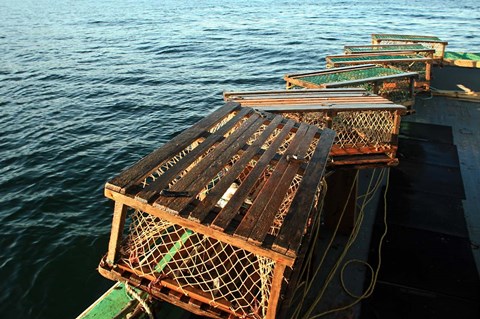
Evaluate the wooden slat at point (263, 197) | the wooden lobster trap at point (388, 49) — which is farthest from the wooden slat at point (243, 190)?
the wooden lobster trap at point (388, 49)

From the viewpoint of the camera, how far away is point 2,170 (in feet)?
44.1

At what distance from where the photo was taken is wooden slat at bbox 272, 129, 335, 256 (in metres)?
3.35

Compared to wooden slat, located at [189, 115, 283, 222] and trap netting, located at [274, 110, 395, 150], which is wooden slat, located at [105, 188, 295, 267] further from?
trap netting, located at [274, 110, 395, 150]

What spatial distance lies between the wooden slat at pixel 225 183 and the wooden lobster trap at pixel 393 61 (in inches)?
290

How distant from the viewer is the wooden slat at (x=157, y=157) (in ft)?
12.9

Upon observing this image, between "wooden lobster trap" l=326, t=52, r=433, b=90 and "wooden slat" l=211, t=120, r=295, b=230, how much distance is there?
730cm

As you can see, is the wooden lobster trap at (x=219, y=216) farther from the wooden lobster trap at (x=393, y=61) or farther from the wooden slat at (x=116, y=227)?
the wooden lobster trap at (x=393, y=61)

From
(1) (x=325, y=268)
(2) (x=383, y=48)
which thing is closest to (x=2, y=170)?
(1) (x=325, y=268)

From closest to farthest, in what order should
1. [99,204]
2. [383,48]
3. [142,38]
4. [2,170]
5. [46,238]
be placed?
[46,238], [99,204], [2,170], [383,48], [142,38]

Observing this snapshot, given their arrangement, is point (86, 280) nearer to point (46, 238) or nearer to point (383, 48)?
point (46, 238)

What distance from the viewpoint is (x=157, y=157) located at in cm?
456

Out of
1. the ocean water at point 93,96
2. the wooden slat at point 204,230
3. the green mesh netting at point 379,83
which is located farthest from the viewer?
the green mesh netting at point 379,83

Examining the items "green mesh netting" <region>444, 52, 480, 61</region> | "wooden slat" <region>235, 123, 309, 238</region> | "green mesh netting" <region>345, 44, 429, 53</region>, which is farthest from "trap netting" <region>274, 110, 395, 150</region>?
"green mesh netting" <region>444, 52, 480, 61</region>

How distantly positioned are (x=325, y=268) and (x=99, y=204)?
7.86 meters
